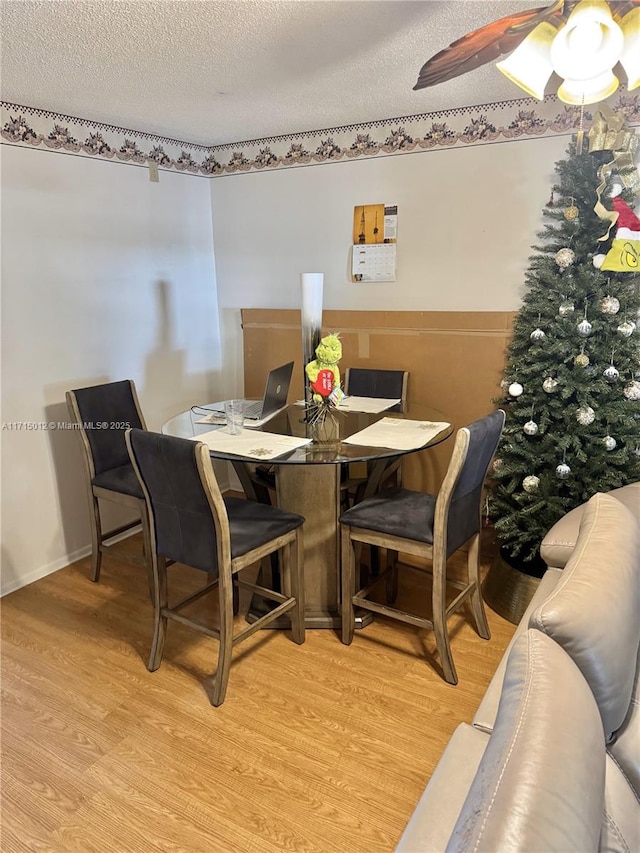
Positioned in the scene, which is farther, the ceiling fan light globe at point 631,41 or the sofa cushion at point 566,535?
the sofa cushion at point 566,535

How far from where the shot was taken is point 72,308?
10.1 feet

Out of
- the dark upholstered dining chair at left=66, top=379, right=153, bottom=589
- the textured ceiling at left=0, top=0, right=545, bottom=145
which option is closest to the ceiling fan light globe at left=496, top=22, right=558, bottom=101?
the textured ceiling at left=0, top=0, right=545, bottom=145

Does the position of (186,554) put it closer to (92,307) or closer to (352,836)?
(352,836)

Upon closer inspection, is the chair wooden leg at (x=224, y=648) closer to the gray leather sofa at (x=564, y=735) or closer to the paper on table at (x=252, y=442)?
the paper on table at (x=252, y=442)

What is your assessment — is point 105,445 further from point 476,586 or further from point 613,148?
point 613,148

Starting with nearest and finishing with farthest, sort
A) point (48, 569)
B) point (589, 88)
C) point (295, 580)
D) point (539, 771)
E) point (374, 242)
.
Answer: point (539, 771)
point (589, 88)
point (295, 580)
point (48, 569)
point (374, 242)

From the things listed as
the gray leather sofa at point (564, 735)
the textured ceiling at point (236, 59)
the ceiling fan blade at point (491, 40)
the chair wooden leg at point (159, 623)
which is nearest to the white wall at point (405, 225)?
the textured ceiling at point (236, 59)

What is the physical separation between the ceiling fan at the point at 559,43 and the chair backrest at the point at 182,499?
4.48ft

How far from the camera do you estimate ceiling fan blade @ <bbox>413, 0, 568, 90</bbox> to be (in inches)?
Result: 54.7

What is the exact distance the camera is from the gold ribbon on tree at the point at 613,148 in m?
2.27

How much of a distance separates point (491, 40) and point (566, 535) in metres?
1.54

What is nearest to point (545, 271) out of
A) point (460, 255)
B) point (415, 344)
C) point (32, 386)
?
point (460, 255)

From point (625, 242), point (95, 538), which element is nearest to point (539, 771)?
point (625, 242)

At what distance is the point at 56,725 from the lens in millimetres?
2070
